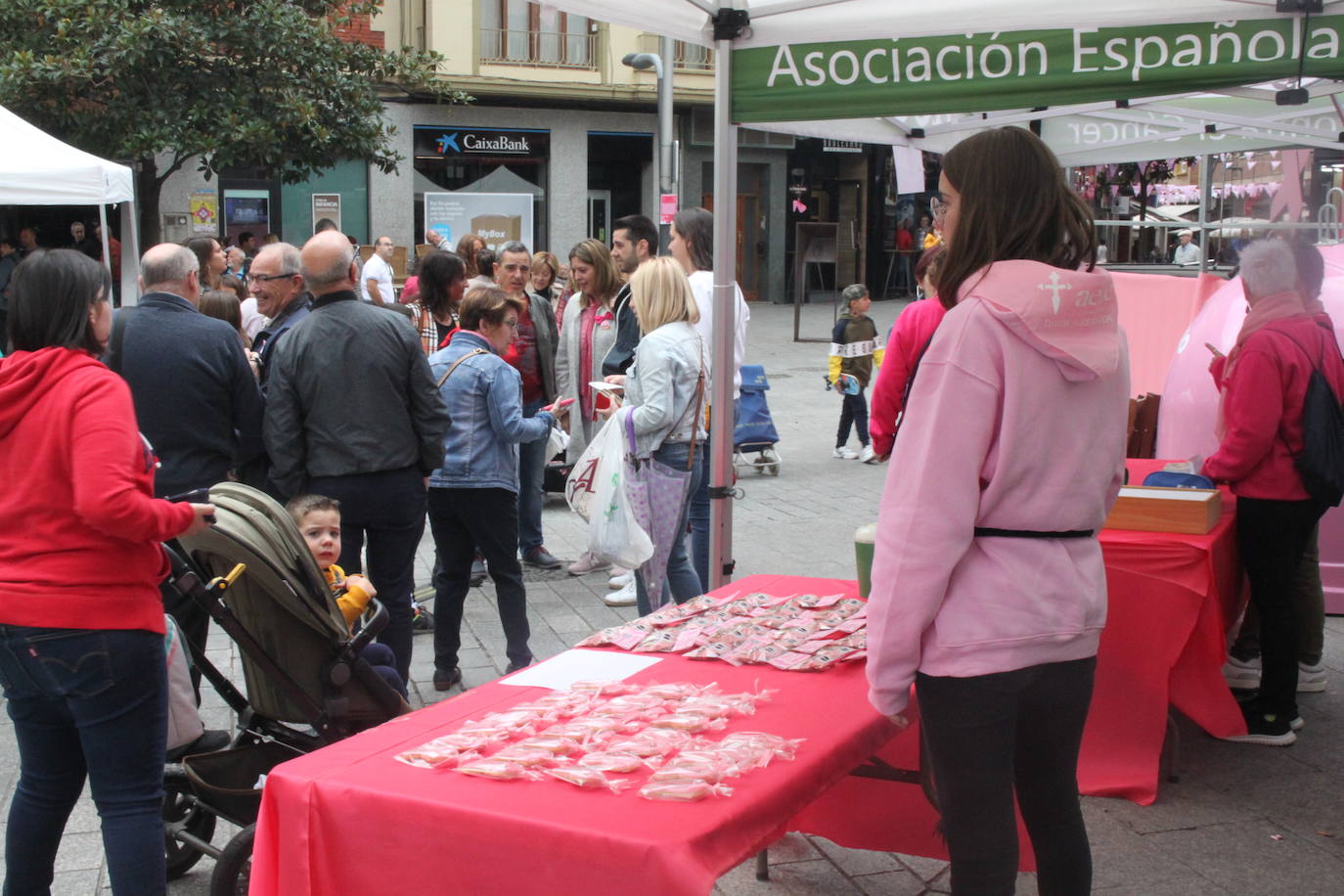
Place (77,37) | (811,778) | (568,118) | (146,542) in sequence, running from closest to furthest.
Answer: (811,778), (146,542), (77,37), (568,118)

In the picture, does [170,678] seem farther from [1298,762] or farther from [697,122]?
[697,122]

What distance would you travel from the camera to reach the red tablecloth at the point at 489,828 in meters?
2.17

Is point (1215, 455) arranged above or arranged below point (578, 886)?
above

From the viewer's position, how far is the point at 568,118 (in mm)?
28172

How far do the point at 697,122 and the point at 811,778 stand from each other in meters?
28.0

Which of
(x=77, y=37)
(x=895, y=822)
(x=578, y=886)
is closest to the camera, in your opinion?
(x=578, y=886)

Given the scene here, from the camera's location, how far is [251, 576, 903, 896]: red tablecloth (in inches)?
85.5

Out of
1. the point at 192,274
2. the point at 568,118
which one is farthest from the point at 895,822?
the point at 568,118

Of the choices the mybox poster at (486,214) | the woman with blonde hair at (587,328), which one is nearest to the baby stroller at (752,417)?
the woman with blonde hair at (587,328)

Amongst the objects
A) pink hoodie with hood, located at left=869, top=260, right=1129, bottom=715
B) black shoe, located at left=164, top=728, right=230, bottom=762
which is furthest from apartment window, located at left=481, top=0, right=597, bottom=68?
pink hoodie with hood, located at left=869, top=260, right=1129, bottom=715

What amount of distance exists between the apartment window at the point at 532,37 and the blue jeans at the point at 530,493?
21210 millimetres

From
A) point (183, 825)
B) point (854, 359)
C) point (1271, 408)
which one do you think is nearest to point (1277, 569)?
point (1271, 408)

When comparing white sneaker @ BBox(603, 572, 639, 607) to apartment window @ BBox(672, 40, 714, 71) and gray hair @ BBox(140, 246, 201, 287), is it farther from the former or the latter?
apartment window @ BBox(672, 40, 714, 71)

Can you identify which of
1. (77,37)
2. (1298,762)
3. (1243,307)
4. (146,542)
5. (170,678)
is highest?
(77,37)
